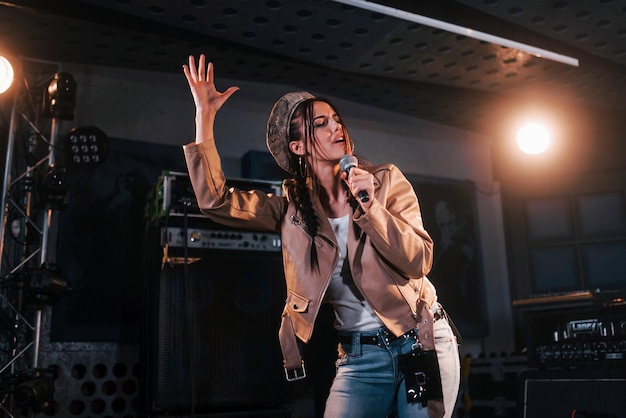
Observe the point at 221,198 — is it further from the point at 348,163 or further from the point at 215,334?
the point at 215,334

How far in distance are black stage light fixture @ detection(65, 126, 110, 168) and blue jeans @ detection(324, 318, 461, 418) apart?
2.33 m

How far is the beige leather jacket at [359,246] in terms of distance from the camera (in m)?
1.77

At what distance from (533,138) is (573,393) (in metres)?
1.92

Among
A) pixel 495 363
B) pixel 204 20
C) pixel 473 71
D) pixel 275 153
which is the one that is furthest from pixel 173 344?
pixel 473 71

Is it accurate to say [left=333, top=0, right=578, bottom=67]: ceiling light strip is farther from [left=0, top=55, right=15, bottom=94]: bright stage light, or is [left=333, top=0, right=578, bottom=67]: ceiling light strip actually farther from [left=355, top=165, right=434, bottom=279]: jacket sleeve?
[left=0, top=55, right=15, bottom=94]: bright stage light

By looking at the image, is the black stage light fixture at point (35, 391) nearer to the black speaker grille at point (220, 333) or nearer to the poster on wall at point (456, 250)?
the black speaker grille at point (220, 333)

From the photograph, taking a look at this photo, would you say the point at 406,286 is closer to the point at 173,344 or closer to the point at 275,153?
the point at 275,153

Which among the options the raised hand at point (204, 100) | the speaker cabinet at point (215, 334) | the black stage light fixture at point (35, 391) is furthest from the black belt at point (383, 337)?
the black stage light fixture at point (35, 391)

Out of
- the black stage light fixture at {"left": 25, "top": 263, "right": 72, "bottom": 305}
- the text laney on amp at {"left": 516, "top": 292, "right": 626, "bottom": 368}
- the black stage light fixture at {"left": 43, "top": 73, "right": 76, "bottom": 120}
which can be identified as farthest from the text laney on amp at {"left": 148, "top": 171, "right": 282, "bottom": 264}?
the text laney on amp at {"left": 516, "top": 292, "right": 626, "bottom": 368}

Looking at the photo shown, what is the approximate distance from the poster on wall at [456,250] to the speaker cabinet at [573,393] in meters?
1.22

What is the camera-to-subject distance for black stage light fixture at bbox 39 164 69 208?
11.6 feet

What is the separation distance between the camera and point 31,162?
380 centimetres

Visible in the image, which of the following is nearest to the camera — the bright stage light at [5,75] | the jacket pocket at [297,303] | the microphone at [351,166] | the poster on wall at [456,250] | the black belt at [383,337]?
the microphone at [351,166]

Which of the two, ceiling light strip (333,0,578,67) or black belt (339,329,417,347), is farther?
ceiling light strip (333,0,578,67)
